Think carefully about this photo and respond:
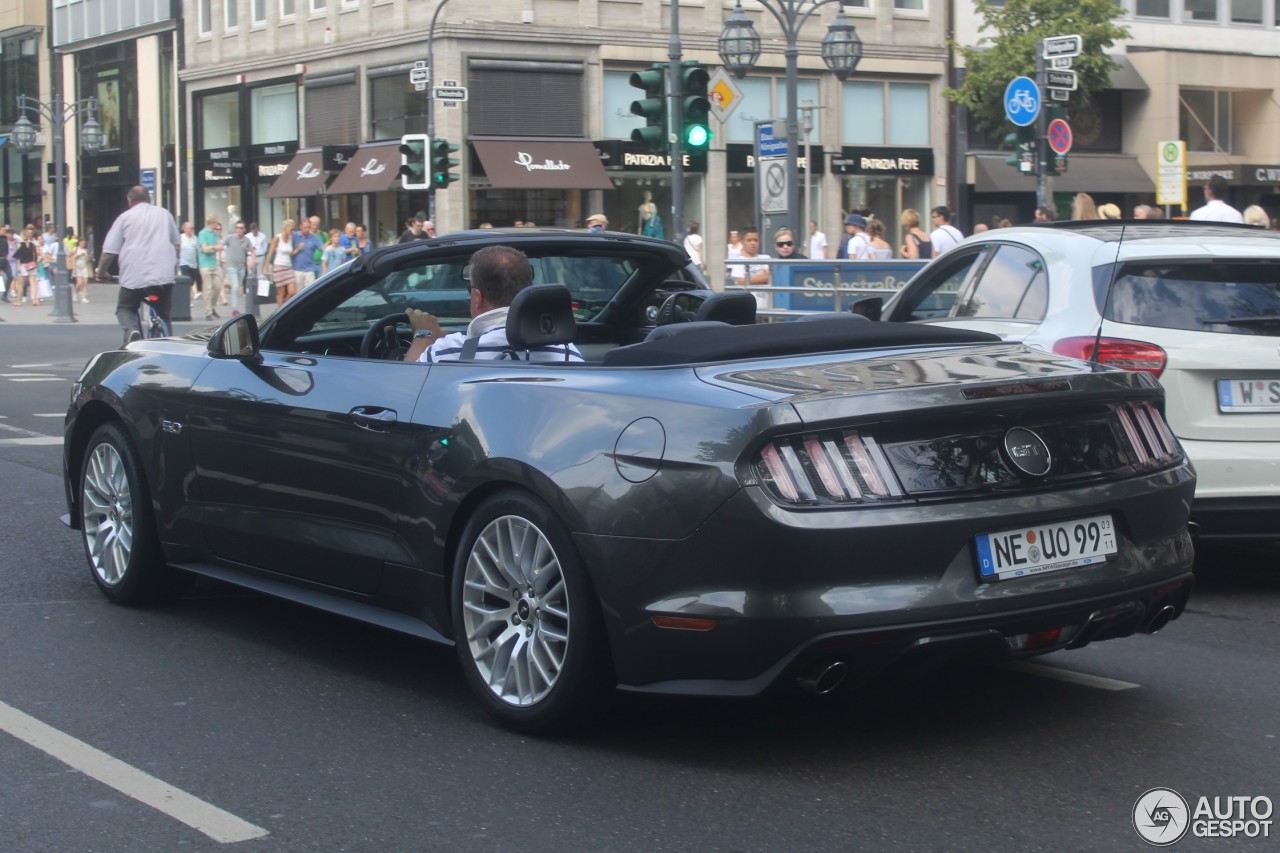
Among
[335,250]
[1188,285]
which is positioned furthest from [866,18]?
[1188,285]

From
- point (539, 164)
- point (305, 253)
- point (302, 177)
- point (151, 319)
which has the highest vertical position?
point (302, 177)

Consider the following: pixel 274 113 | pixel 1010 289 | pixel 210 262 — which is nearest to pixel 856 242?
pixel 1010 289

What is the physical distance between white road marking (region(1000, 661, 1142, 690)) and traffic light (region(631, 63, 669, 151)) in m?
12.4

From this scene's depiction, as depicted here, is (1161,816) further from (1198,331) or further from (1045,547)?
(1198,331)

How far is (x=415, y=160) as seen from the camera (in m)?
26.3

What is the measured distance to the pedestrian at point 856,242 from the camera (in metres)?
22.7

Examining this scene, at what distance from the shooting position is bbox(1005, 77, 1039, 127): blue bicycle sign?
19609 millimetres

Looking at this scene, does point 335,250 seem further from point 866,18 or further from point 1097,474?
point 1097,474

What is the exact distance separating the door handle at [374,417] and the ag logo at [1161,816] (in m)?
2.48

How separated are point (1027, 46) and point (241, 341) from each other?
1384 inches

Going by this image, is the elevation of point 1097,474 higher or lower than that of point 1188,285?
lower

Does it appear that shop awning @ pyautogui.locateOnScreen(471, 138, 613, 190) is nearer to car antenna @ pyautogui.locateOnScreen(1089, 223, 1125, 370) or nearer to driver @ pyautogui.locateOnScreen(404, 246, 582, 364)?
car antenna @ pyautogui.locateOnScreen(1089, 223, 1125, 370)

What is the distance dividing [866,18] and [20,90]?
103 ft

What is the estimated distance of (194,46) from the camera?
48531 millimetres
